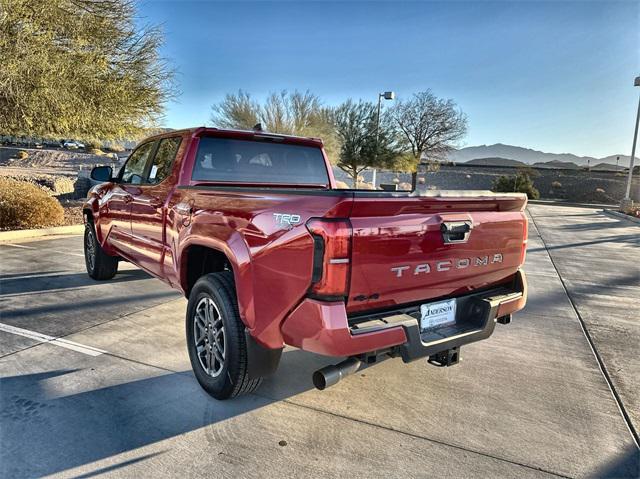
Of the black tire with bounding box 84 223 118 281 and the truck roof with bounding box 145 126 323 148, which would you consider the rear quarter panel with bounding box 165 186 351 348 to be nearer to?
the truck roof with bounding box 145 126 323 148

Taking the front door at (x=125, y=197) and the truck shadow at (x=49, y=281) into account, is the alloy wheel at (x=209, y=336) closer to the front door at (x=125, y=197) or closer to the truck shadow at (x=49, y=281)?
the front door at (x=125, y=197)

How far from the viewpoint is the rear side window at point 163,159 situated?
4.05 metres

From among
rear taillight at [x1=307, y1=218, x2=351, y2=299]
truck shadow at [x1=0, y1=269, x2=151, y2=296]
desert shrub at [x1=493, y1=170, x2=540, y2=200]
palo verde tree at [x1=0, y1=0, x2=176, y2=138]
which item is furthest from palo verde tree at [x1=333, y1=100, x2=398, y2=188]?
rear taillight at [x1=307, y1=218, x2=351, y2=299]

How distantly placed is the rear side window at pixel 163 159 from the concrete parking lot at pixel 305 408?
1.52 meters

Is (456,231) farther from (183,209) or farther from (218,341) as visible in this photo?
(183,209)

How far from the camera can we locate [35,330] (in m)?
4.20

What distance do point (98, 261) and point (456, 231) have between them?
503cm

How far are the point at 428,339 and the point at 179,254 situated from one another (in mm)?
2054

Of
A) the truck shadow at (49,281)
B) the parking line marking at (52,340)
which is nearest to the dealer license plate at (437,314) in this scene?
the parking line marking at (52,340)

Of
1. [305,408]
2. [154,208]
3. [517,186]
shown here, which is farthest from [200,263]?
[517,186]

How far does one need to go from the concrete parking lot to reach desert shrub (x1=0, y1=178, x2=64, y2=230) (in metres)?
5.61

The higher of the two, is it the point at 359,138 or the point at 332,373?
the point at 359,138

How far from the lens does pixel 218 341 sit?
10.00ft

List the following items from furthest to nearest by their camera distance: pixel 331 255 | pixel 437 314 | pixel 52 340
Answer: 1. pixel 52 340
2. pixel 437 314
3. pixel 331 255
